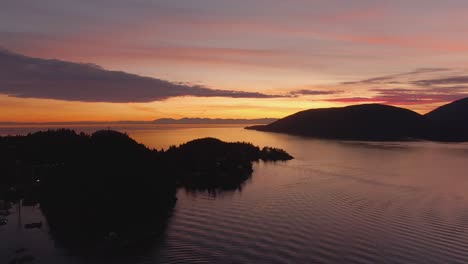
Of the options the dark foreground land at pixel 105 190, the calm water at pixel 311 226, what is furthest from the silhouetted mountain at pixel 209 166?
the calm water at pixel 311 226

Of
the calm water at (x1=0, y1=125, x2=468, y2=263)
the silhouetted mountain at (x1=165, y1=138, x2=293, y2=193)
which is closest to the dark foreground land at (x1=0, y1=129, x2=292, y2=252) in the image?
the silhouetted mountain at (x1=165, y1=138, x2=293, y2=193)

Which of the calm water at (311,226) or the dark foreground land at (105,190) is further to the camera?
the dark foreground land at (105,190)

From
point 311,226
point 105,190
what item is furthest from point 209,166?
point 311,226

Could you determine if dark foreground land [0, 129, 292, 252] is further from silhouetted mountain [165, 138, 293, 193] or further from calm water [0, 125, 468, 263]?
calm water [0, 125, 468, 263]

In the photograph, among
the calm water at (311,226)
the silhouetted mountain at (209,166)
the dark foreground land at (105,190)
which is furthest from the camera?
the silhouetted mountain at (209,166)

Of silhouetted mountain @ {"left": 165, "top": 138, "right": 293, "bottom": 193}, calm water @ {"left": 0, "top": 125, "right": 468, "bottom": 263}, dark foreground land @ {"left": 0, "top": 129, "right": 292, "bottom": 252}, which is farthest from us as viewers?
silhouetted mountain @ {"left": 165, "top": 138, "right": 293, "bottom": 193}

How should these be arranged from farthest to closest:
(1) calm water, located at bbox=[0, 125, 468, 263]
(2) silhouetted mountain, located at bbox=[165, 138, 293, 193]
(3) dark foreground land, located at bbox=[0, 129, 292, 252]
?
(2) silhouetted mountain, located at bbox=[165, 138, 293, 193] → (3) dark foreground land, located at bbox=[0, 129, 292, 252] → (1) calm water, located at bbox=[0, 125, 468, 263]

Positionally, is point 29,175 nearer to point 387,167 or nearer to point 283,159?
point 283,159

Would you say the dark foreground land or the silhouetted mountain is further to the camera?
the silhouetted mountain

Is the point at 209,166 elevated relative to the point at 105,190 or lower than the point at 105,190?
lower

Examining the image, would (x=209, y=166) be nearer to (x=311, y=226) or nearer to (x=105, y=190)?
(x=105, y=190)

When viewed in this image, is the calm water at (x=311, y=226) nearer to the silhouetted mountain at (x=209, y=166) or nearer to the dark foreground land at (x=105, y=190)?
Result: the dark foreground land at (x=105, y=190)

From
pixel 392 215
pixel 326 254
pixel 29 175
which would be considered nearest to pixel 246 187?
pixel 392 215
